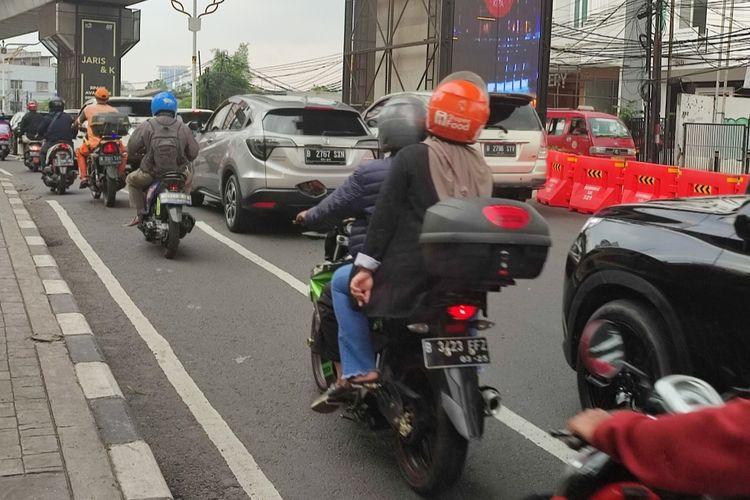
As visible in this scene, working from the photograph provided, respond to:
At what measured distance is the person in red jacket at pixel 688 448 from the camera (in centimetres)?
164

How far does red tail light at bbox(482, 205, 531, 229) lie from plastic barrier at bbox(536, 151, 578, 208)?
11178mm

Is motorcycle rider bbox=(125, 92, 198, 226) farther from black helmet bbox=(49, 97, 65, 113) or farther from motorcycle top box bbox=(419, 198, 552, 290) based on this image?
motorcycle top box bbox=(419, 198, 552, 290)

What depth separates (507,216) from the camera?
3213mm

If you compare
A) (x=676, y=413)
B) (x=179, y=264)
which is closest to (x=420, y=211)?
(x=676, y=413)

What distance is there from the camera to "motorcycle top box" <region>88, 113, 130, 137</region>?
12322 millimetres

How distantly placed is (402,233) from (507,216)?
1.82 feet

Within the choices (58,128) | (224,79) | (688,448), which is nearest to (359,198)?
(688,448)

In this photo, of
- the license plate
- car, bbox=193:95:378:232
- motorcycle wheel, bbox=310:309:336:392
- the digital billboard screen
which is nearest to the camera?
motorcycle wheel, bbox=310:309:336:392

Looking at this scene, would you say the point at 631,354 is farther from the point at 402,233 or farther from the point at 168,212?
the point at 168,212

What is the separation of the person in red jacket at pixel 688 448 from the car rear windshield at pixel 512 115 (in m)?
11.1

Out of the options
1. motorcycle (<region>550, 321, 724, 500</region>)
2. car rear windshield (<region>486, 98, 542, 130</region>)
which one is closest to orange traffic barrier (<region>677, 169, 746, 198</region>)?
car rear windshield (<region>486, 98, 542, 130</region>)

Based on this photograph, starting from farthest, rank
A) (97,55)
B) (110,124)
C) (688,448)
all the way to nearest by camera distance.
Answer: (97,55)
(110,124)
(688,448)

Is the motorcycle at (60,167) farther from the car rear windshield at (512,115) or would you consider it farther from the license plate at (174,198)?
the car rear windshield at (512,115)

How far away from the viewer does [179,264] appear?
879 centimetres
